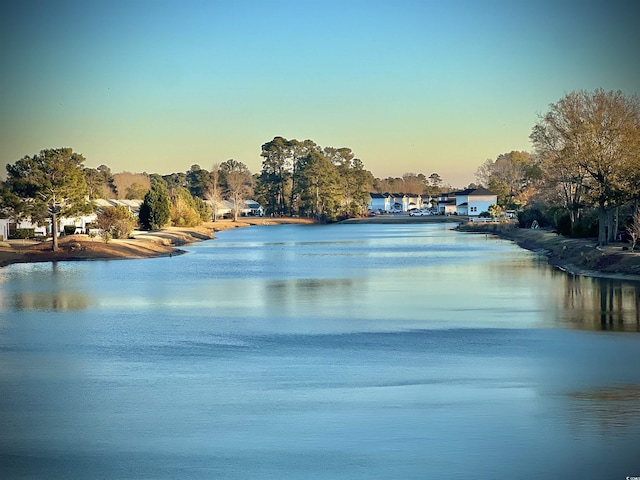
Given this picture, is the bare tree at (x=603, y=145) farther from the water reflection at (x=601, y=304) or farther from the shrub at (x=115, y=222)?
the shrub at (x=115, y=222)

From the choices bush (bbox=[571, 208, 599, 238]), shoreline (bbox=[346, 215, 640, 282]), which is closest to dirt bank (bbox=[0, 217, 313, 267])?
shoreline (bbox=[346, 215, 640, 282])

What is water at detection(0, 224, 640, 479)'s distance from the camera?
34.7 feet

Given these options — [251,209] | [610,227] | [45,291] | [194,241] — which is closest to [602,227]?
[610,227]

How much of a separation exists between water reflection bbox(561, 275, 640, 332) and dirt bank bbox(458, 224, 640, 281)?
128 centimetres

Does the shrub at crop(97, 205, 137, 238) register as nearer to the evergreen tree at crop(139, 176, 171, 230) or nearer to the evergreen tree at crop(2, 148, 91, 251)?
the evergreen tree at crop(2, 148, 91, 251)

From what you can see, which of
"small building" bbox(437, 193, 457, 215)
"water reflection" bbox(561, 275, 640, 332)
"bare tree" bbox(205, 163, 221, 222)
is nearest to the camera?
"water reflection" bbox(561, 275, 640, 332)

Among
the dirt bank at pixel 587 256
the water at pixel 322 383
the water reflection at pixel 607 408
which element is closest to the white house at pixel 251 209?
the dirt bank at pixel 587 256

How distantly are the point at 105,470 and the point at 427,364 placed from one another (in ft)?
25.5

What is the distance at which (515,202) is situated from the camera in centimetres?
10119

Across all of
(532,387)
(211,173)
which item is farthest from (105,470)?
(211,173)

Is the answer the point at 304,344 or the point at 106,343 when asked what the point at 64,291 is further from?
the point at 304,344

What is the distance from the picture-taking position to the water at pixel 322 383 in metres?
10.6

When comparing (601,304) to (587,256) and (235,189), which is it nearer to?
(587,256)

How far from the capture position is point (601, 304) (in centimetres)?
2566
